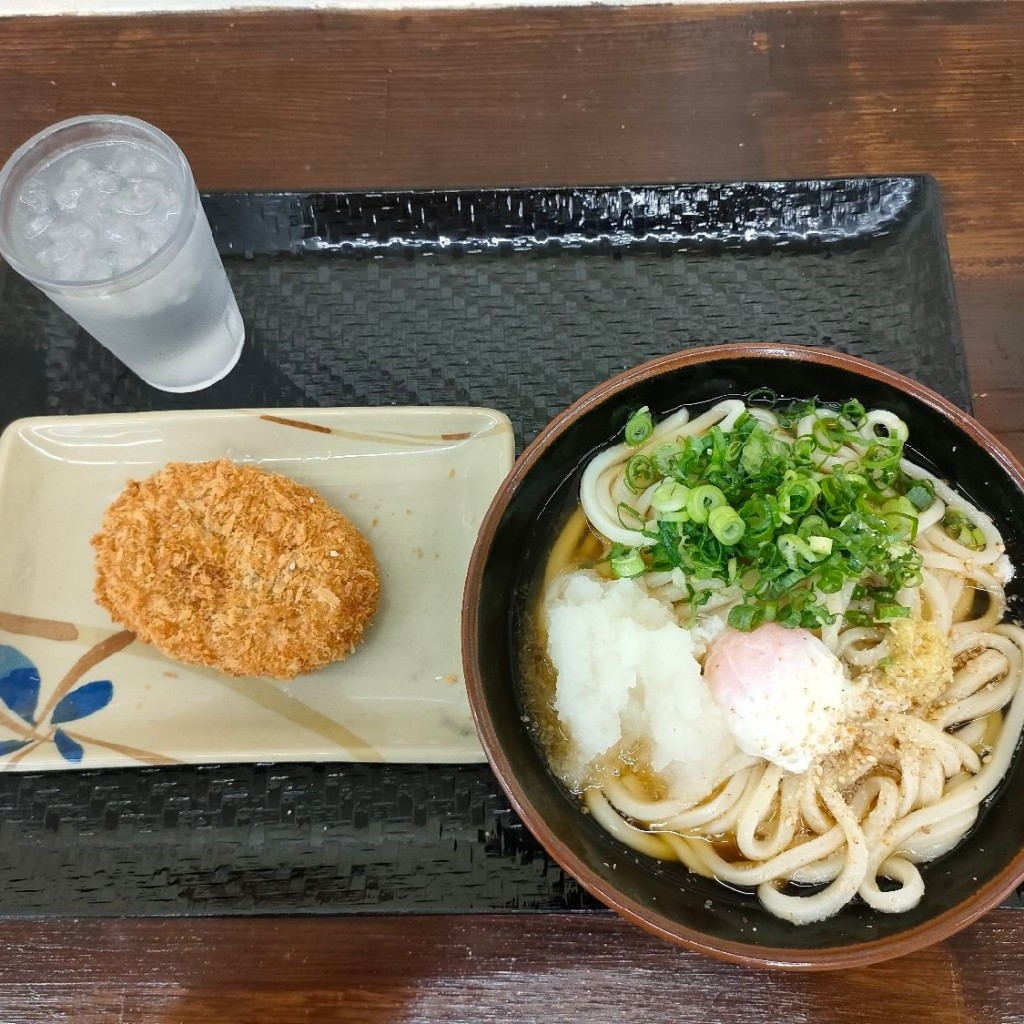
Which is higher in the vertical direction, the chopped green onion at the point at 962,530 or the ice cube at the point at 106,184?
the ice cube at the point at 106,184

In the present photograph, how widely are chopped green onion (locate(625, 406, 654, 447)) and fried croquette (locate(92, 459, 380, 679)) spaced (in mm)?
633

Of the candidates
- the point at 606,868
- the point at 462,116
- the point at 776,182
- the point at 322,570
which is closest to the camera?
the point at 606,868

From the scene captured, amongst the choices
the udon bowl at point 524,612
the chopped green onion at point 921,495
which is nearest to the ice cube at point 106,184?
the udon bowl at point 524,612

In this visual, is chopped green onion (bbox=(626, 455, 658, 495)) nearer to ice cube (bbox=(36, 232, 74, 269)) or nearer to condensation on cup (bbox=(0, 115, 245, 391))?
condensation on cup (bbox=(0, 115, 245, 391))

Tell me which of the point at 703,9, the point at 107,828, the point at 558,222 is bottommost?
the point at 107,828

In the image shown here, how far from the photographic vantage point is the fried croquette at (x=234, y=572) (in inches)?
67.4

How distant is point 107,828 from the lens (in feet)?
5.42

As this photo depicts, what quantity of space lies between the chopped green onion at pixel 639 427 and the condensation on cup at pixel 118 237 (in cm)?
102

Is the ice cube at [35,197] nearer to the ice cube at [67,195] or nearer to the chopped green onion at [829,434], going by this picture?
the ice cube at [67,195]

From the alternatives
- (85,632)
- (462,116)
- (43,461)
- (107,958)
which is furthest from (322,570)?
(462,116)

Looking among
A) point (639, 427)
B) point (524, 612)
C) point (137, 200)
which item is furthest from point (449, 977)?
point (137, 200)

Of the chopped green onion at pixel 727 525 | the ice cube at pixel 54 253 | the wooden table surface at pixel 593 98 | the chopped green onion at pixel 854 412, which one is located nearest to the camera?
the chopped green onion at pixel 727 525

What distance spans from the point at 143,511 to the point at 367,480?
1.59 feet

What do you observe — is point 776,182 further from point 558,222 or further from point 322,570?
point 322,570
